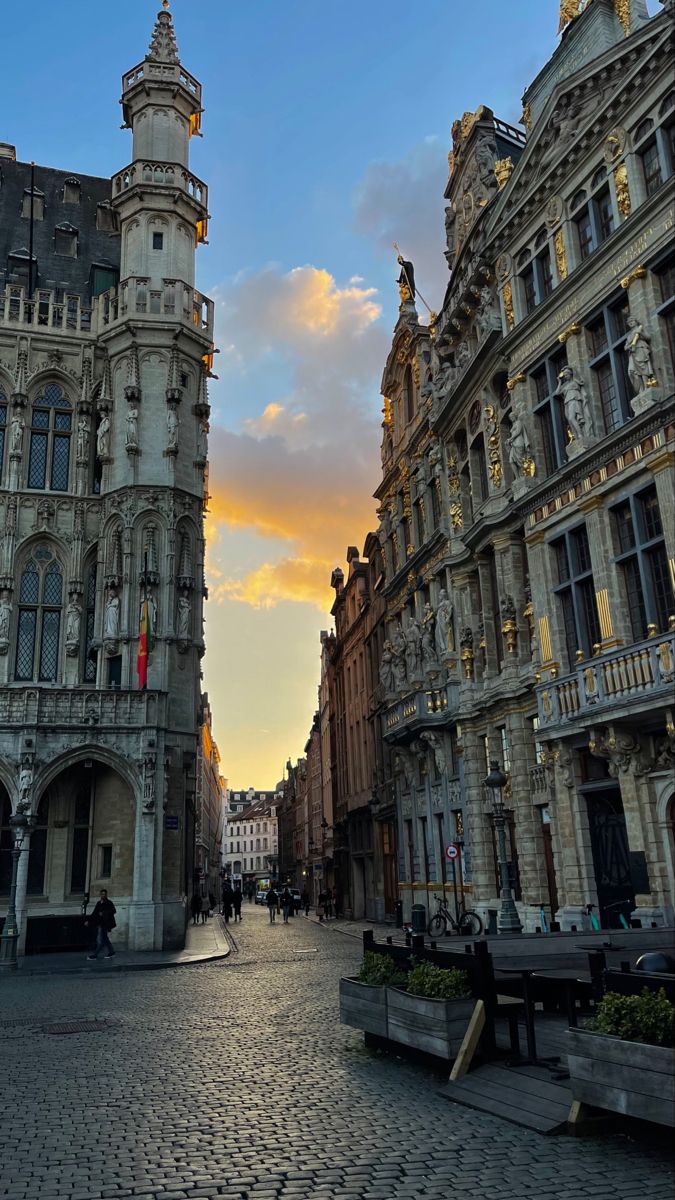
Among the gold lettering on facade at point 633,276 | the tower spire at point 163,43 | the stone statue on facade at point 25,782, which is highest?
the tower spire at point 163,43

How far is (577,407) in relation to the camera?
75.6ft

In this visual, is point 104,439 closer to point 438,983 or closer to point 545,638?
point 545,638

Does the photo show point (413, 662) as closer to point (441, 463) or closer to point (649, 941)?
point (441, 463)

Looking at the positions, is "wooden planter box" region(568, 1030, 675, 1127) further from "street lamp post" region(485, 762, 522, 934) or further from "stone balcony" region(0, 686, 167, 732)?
"stone balcony" region(0, 686, 167, 732)

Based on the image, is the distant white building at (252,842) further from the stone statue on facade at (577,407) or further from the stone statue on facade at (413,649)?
the stone statue on facade at (577,407)

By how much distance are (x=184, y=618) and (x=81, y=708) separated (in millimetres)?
5539

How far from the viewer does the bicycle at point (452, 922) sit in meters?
25.9

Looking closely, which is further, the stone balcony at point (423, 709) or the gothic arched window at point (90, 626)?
the gothic arched window at point (90, 626)

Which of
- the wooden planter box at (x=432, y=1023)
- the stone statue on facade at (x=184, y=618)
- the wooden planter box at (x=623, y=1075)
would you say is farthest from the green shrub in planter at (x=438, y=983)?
the stone statue on facade at (x=184, y=618)

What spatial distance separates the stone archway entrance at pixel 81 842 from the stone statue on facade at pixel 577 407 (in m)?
19.5

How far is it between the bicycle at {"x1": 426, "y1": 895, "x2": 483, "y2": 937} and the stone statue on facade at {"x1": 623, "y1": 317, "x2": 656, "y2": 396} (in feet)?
48.8

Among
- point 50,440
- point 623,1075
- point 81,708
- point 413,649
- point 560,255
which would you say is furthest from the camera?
point 50,440

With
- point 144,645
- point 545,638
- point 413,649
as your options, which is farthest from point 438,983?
point 413,649

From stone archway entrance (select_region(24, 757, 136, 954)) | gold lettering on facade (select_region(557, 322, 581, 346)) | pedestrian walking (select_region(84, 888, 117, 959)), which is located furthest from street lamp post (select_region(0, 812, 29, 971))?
gold lettering on facade (select_region(557, 322, 581, 346))
